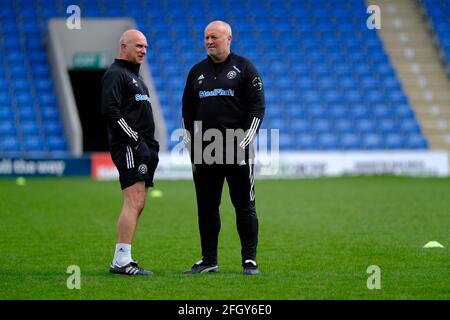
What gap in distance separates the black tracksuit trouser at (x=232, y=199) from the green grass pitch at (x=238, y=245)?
250mm

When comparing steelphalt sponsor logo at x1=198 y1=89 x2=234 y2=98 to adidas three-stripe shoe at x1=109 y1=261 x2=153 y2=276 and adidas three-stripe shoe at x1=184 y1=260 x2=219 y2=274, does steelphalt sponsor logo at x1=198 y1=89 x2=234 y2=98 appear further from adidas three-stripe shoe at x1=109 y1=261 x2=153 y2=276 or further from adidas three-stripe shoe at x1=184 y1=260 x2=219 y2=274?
adidas three-stripe shoe at x1=109 y1=261 x2=153 y2=276

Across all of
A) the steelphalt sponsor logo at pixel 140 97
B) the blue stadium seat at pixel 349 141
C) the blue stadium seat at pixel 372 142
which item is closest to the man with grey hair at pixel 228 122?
the steelphalt sponsor logo at pixel 140 97

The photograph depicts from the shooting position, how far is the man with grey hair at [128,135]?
792 centimetres

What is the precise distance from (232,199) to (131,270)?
1066mm

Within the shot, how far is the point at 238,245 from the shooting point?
10227 mm

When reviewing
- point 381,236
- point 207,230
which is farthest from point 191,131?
point 381,236

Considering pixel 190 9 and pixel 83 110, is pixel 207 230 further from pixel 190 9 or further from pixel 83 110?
pixel 190 9

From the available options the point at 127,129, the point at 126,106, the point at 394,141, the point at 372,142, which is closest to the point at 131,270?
the point at 127,129

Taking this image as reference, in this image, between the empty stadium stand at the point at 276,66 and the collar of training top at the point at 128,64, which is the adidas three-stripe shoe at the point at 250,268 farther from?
the empty stadium stand at the point at 276,66

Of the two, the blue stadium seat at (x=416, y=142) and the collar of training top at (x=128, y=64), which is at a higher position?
the blue stadium seat at (x=416, y=142)

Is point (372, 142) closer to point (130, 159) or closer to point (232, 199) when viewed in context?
point (232, 199)

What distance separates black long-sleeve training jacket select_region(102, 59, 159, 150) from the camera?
25.9 feet

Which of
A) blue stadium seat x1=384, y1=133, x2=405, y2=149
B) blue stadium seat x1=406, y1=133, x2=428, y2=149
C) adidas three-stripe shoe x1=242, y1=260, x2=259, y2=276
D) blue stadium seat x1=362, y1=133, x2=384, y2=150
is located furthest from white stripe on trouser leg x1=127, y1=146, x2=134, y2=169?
blue stadium seat x1=406, y1=133, x2=428, y2=149
